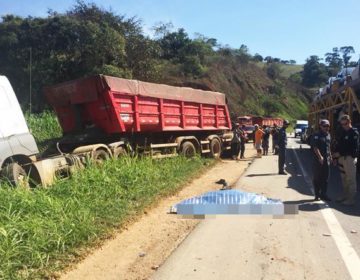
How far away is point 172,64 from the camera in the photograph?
172 feet

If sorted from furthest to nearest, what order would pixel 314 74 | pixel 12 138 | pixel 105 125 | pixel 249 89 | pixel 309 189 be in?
pixel 314 74 → pixel 249 89 → pixel 105 125 → pixel 309 189 → pixel 12 138

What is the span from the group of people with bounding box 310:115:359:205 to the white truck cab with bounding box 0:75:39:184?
5.64 m

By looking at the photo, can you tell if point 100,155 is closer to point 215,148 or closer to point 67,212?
point 67,212

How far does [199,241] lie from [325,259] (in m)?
1.72

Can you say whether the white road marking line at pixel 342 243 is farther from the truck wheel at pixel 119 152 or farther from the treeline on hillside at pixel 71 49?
the treeline on hillside at pixel 71 49

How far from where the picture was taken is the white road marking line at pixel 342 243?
18.0ft

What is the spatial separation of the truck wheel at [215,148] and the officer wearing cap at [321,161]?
970 centimetres

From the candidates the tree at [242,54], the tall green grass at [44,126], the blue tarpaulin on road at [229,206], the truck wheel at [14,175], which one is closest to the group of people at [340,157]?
the blue tarpaulin on road at [229,206]

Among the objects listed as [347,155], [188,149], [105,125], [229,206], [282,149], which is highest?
[105,125]

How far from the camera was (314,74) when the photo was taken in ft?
340

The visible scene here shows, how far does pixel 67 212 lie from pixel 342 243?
155 inches

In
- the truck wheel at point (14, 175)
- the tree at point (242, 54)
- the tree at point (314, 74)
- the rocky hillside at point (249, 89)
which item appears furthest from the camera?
the tree at point (314, 74)

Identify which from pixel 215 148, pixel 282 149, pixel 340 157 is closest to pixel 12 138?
pixel 340 157

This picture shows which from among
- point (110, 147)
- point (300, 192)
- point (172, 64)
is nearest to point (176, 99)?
point (110, 147)
